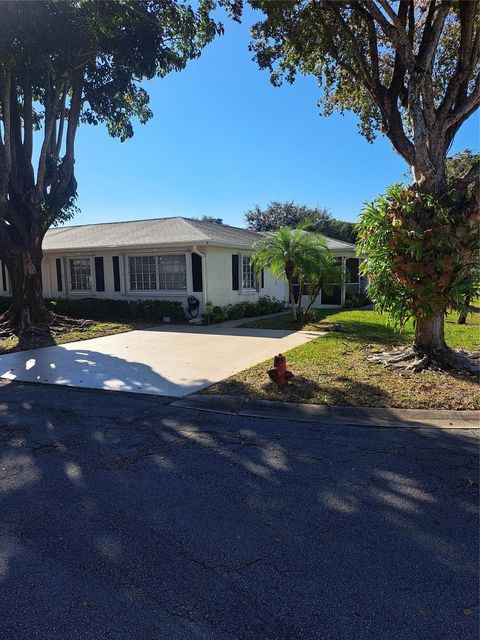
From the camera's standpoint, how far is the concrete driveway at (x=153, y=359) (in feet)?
24.2

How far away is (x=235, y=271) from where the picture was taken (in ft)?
55.7

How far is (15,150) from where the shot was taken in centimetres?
1307

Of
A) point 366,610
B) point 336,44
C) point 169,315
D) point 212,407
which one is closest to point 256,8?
point 336,44

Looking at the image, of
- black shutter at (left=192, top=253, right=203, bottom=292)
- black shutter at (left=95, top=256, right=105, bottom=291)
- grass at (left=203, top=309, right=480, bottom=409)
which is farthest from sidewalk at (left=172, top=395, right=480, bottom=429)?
black shutter at (left=95, top=256, right=105, bottom=291)

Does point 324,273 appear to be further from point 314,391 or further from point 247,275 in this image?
point 314,391

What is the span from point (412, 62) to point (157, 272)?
11052mm

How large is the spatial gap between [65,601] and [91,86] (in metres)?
14.4

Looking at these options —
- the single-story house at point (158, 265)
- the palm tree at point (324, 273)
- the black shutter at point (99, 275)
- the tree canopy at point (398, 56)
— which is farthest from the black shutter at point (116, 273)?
the tree canopy at point (398, 56)

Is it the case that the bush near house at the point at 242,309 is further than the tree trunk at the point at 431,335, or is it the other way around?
the bush near house at the point at 242,309

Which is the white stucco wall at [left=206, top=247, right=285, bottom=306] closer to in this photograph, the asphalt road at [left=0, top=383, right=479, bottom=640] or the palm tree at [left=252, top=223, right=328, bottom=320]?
the palm tree at [left=252, top=223, right=328, bottom=320]

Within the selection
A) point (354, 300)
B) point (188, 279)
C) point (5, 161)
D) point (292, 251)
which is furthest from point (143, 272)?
point (354, 300)

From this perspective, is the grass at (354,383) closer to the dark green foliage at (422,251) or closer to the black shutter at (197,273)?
the dark green foliage at (422,251)

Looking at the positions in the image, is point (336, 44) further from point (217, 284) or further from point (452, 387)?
point (217, 284)

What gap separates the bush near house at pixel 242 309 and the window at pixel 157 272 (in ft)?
5.28
